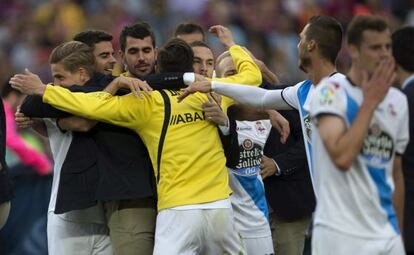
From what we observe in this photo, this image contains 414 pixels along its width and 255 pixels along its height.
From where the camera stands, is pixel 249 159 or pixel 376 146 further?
pixel 249 159

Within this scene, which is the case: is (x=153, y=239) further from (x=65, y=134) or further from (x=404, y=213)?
(x=404, y=213)

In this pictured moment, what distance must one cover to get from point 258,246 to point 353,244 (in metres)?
2.90

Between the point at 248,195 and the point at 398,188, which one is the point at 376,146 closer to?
the point at 398,188

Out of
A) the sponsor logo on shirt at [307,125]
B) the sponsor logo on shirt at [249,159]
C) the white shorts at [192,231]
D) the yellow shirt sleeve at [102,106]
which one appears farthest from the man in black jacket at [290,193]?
the yellow shirt sleeve at [102,106]

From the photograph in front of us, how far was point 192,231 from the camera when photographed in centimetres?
786

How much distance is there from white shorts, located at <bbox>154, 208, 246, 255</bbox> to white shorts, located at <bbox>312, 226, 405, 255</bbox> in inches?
61.2

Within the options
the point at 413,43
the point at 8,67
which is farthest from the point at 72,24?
the point at 413,43

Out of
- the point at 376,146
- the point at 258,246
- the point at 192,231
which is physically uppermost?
the point at 376,146

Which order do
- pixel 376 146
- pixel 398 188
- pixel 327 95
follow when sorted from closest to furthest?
pixel 327 95 → pixel 376 146 → pixel 398 188

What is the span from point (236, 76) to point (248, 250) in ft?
5.37

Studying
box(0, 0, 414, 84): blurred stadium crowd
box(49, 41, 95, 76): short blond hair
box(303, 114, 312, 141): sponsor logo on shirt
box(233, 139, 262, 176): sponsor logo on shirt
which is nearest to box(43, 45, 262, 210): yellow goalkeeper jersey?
box(49, 41, 95, 76): short blond hair

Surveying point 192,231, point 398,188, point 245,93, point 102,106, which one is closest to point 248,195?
point 192,231

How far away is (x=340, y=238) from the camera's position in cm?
639

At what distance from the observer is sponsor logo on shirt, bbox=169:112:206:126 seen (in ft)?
25.9
